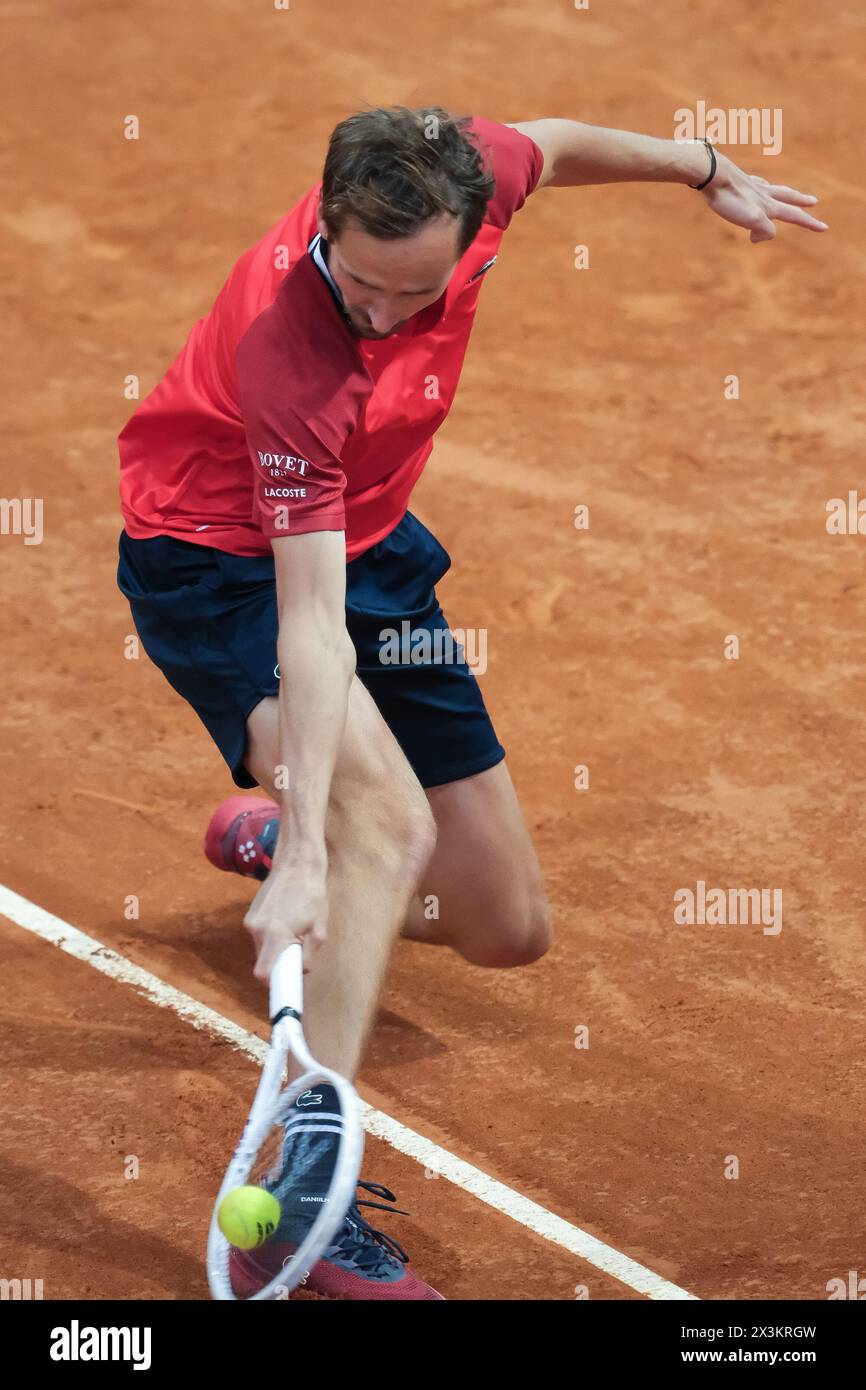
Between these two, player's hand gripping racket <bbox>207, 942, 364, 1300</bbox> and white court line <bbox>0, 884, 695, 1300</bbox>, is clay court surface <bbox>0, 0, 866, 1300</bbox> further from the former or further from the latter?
player's hand gripping racket <bbox>207, 942, 364, 1300</bbox>

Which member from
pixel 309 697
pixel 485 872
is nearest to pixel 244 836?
pixel 485 872

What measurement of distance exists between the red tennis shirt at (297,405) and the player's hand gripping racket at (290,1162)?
1055 millimetres

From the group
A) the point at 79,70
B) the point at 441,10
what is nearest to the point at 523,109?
the point at 441,10

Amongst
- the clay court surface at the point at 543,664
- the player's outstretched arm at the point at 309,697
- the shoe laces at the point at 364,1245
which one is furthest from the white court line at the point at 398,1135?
the player's outstretched arm at the point at 309,697

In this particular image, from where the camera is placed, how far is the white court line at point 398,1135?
4262 millimetres

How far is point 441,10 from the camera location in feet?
39.6

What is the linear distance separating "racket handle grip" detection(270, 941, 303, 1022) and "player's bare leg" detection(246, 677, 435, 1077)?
0.40m

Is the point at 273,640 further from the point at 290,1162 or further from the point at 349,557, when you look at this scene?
the point at 290,1162

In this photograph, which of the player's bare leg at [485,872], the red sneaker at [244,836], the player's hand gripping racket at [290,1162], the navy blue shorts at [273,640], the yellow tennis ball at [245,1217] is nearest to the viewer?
the player's hand gripping racket at [290,1162]

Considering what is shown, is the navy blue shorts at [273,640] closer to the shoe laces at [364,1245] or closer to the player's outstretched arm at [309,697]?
the player's outstretched arm at [309,697]

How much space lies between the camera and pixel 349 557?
461 cm

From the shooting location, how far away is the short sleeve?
4.58 m

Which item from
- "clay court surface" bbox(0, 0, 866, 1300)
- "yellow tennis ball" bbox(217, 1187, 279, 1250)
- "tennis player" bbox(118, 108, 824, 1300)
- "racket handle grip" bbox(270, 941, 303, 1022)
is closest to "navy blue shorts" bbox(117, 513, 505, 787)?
"tennis player" bbox(118, 108, 824, 1300)

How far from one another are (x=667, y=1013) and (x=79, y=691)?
8.39 ft
